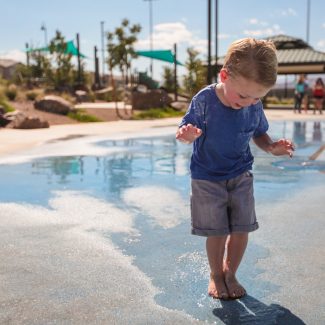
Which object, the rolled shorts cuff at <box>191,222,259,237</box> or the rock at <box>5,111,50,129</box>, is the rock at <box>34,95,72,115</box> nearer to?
the rock at <box>5,111,50,129</box>

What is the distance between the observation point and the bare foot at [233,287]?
7.84 ft

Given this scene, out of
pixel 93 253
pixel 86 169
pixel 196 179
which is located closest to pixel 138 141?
pixel 86 169

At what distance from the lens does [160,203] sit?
4398 mm

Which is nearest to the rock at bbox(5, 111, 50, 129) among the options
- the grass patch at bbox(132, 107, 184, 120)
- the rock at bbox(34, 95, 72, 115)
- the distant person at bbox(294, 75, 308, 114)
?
the rock at bbox(34, 95, 72, 115)

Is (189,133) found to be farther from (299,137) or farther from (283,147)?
(299,137)

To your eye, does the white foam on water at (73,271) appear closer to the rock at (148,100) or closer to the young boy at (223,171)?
the young boy at (223,171)

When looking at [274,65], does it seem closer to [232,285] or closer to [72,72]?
[232,285]

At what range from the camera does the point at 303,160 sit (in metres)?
6.97

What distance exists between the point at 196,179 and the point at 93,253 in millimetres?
1043

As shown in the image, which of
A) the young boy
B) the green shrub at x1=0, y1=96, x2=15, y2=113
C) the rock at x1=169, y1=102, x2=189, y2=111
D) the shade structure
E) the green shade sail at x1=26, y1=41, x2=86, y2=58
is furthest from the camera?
the green shade sail at x1=26, y1=41, x2=86, y2=58

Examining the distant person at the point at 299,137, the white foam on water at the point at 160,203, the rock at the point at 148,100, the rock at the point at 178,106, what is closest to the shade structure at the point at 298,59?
the rock at the point at 178,106

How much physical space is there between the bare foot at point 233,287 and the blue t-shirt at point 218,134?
54 cm

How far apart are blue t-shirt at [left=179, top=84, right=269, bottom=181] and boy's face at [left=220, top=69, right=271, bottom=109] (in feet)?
0.27

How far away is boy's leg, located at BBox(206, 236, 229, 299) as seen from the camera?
2.40 m
